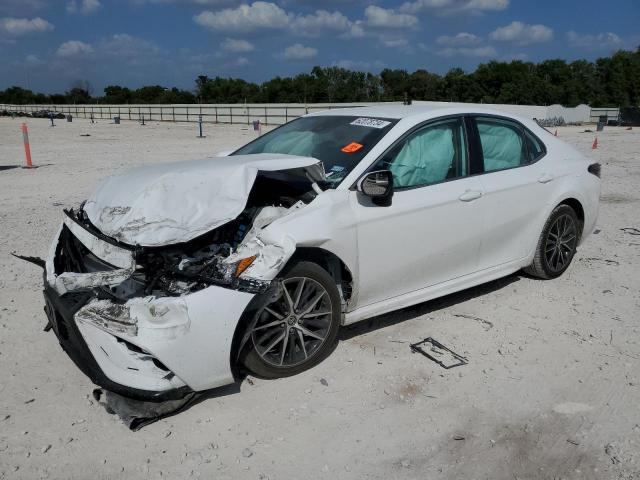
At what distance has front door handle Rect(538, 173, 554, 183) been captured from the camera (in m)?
5.17

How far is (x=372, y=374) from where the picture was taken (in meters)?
3.88

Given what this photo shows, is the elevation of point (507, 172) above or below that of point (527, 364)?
above

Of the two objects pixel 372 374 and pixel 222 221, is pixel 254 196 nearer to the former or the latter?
pixel 222 221

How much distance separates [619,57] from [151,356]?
82.2 m

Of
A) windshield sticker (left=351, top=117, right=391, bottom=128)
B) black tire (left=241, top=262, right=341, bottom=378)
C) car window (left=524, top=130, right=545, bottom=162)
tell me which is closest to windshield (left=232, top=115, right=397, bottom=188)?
windshield sticker (left=351, top=117, right=391, bottom=128)

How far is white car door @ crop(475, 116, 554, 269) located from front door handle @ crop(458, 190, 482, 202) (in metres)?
0.09

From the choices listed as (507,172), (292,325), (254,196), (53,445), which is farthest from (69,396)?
(507,172)

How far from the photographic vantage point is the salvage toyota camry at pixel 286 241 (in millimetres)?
3180

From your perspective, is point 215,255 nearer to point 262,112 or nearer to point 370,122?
point 370,122

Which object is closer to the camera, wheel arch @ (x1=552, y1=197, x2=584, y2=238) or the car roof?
the car roof

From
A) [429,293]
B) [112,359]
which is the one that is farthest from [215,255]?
[429,293]

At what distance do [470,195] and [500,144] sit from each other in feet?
2.68

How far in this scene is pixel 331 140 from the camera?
452 centimetres

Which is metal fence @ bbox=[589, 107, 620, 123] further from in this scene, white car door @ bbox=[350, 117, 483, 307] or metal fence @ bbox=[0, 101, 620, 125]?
white car door @ bbox=[350, 117, 483, 307]
